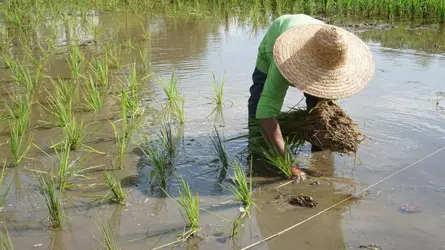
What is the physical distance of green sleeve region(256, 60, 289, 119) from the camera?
2906 millimetres

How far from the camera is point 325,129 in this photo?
3.33 metres

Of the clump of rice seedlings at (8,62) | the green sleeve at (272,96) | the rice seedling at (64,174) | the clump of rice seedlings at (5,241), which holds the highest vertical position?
the green sleeve at (272,96)

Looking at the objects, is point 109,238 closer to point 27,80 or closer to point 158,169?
point 158,169

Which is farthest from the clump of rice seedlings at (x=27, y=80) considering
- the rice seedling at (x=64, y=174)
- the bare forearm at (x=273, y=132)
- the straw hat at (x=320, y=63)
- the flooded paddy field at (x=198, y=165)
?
the straw hat at (x=320, y=63)

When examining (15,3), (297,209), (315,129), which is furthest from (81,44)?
(297,209)

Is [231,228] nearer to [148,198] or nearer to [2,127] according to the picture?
[148,198]

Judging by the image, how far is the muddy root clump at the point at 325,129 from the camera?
3324mm

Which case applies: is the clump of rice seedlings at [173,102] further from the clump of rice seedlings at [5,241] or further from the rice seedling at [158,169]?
the clump of rice seedlings at [5,241]

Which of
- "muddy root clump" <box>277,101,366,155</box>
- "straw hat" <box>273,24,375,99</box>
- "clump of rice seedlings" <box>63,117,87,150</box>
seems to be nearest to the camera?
"straw hat" <box>273,24,375,99</box>

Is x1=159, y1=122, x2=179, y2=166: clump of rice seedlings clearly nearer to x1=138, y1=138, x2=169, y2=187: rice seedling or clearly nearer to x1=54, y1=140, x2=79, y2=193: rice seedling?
x1=138, y1=138, x2=169, y2=187: rice seedling

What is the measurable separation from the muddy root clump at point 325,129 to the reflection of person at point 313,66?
0.42 m

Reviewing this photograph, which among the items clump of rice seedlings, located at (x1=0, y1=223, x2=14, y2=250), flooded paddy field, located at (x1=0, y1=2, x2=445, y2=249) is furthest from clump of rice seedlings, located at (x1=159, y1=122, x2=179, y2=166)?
clump of rice seedlings, located at (x1=0, y1=223, x2=14, y2=250)

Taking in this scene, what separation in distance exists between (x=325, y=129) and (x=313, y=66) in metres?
0.64

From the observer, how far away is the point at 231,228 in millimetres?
2619
